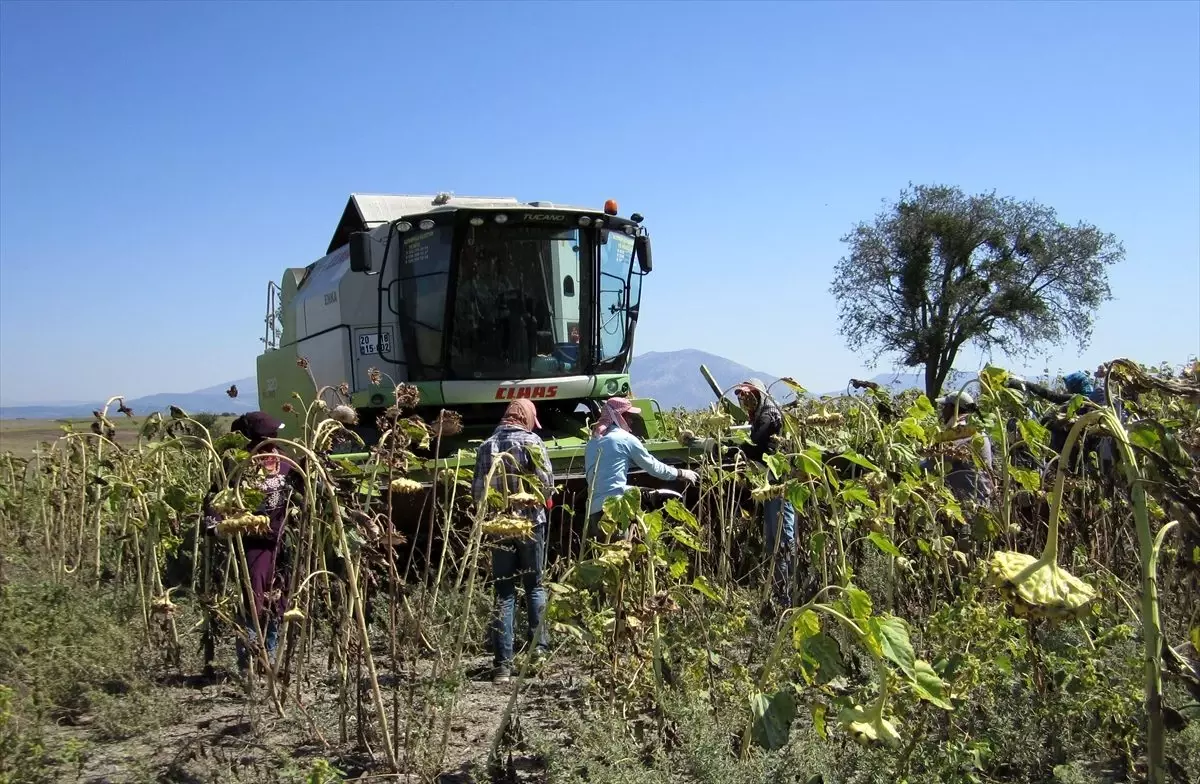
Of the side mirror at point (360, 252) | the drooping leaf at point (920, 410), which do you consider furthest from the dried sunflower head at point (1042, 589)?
the side mirror at point (360, 252)

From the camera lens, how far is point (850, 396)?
16.0 feet

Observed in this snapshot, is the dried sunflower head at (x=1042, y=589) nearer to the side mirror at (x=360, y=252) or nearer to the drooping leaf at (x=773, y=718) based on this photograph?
the drooping leaf at (x=773, y=718)

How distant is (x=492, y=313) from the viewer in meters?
8.42

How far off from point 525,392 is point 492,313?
0.73 meters

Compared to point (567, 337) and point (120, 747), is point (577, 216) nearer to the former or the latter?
point (567, 337)

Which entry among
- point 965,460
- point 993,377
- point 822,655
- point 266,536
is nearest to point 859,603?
point 822,655

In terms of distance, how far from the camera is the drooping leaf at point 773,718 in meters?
2.34

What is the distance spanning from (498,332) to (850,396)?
415 centimetres

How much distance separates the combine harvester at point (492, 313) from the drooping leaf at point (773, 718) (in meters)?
5.25

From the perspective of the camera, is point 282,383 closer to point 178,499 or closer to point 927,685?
point 178,499

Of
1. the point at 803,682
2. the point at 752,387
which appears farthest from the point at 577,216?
the point at 803,682

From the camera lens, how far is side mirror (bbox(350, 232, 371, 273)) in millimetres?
7613

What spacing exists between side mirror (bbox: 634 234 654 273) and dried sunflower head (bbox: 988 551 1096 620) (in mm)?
7218

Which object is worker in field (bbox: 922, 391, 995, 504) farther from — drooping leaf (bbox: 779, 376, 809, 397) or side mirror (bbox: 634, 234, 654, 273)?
side mirror (bbox: 634, 234, 654, 273)
